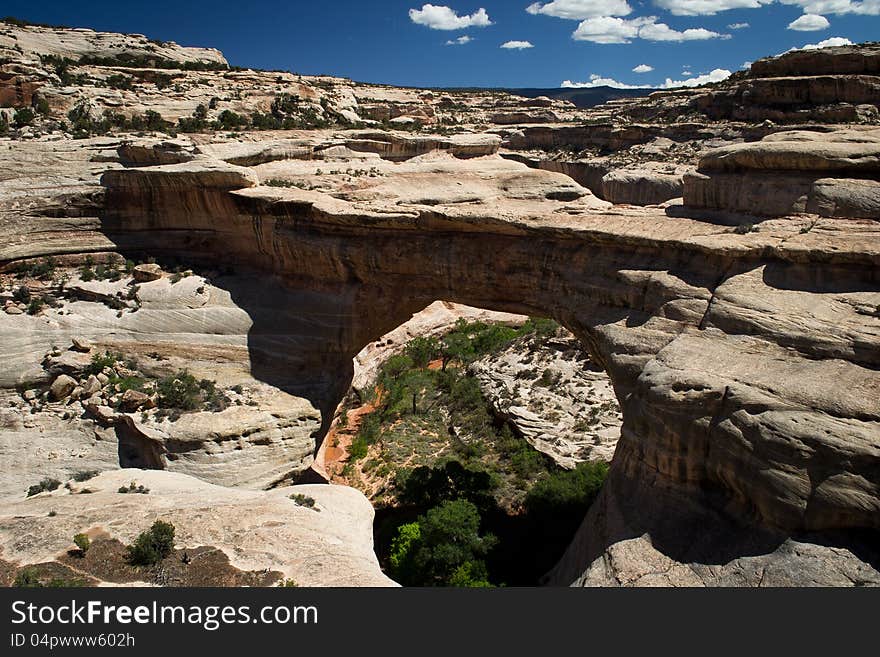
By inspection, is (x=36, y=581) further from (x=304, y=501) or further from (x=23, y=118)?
(x=23, y=118)

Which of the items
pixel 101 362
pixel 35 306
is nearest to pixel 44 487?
pixel 101 362

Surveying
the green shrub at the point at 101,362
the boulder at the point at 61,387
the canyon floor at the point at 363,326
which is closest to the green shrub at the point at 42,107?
the canyon floor at the point at 363,326

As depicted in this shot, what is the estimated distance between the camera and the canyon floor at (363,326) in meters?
10.2

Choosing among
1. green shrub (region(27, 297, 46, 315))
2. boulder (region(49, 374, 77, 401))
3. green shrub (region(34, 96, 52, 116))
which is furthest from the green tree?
green shrub (region(34, 96, 52, 116))

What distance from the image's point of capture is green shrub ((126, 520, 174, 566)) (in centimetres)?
1038

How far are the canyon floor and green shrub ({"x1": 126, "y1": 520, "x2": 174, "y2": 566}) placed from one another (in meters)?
0.24

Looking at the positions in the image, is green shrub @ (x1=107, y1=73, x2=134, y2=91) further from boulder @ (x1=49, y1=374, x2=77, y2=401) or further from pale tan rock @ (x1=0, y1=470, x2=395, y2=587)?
pale tan rock @ (x1=0, y1=470, x2=395, y2=587)

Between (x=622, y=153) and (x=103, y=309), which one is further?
(x=622, y=153)

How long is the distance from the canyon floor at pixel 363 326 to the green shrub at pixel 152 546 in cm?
24

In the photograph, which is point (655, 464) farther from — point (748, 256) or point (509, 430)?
point (509, 430)

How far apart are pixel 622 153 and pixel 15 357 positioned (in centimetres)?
3664

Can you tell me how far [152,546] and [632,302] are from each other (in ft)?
37.5

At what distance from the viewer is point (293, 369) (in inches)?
772

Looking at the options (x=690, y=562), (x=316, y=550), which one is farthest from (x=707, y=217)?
(x=316, y=550)
